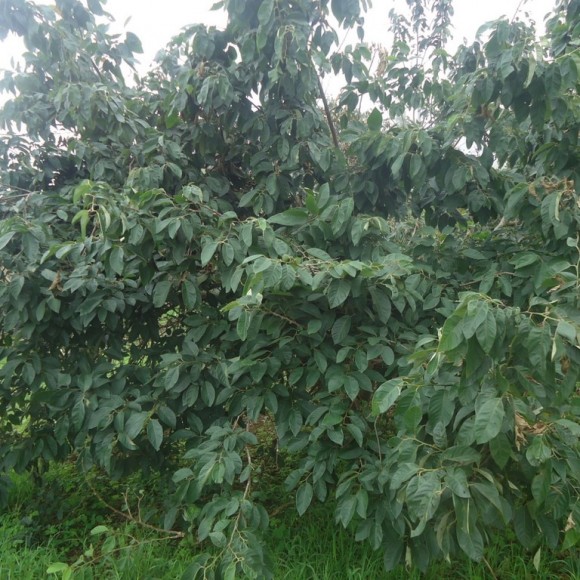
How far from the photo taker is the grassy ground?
224 centimetres

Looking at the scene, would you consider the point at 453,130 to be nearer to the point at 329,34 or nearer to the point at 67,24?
the point at 329,34

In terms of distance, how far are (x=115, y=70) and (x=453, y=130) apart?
6.22ft

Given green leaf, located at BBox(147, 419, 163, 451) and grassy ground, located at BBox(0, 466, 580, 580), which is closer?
green leaf, located at BBox(147, 419, 163, 451)

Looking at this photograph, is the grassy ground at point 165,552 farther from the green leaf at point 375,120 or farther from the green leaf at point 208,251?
the green leaf at point 375,120

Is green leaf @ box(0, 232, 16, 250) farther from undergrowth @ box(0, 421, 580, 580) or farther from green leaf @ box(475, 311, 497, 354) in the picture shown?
green leaf @ box(475, 311, 497, 354)

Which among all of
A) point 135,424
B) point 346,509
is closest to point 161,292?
point 135,424

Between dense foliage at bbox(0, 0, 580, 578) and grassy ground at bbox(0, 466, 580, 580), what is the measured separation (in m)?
0.34

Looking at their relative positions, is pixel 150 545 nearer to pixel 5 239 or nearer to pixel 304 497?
pixel 304 497

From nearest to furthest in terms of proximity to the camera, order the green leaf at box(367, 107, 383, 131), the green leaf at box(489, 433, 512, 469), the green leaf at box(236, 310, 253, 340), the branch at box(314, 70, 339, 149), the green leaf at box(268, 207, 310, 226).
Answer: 1. the green leaf at box(489, 433, 512, 469)
2. the green leaf at box(236, 310, 253, 340)
3. the green leaf at box(268, 207, 310, 226)
4. the green leaf at box(367, 107, 383, 131)
5. the branch at box(314, 70, 339, 149)

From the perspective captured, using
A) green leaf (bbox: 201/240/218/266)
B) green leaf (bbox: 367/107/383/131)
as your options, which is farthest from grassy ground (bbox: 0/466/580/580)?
green leaf (bbox: 367/107/383/131)

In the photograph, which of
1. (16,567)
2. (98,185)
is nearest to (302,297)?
(98,185)

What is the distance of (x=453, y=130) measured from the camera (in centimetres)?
224

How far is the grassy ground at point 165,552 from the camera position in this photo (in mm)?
2244

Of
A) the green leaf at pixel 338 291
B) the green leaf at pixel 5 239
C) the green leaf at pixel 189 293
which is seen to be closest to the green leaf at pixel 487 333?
the green leaf at pixel 338 291
